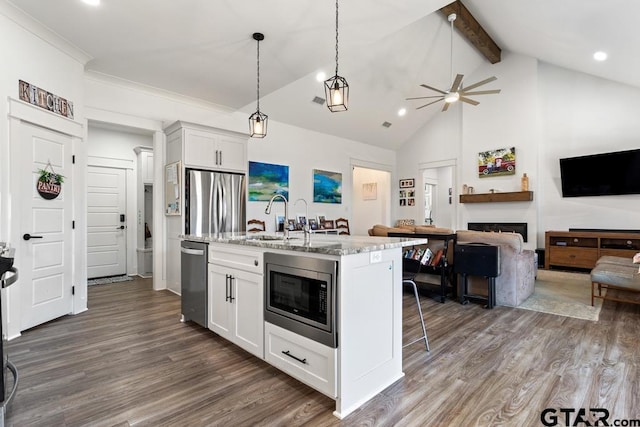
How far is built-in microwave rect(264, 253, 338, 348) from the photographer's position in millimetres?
1844

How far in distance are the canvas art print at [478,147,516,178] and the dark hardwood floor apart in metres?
4.43

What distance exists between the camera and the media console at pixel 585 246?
222 inches

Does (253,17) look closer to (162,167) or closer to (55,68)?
(55,68)

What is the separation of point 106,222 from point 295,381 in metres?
5.25

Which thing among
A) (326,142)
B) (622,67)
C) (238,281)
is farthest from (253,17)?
(622,67)

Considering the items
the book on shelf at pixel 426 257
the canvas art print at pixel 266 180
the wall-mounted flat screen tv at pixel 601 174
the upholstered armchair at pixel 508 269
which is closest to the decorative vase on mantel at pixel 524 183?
the wall-mounted flat screen tv at pixel 601 174

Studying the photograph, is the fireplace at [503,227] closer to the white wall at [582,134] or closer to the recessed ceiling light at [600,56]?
the white wall at [582,134]

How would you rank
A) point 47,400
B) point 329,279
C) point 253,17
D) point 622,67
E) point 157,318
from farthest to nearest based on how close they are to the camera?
1. point 622,67
2. point 157,318
3. point 253,17
4. point 47,400
5. point 329,279

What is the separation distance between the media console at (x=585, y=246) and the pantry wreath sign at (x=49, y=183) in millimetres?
8099

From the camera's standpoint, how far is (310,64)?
14.0 ft

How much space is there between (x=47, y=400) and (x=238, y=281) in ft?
4.41

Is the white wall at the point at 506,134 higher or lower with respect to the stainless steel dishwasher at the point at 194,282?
higher

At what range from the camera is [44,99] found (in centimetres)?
328

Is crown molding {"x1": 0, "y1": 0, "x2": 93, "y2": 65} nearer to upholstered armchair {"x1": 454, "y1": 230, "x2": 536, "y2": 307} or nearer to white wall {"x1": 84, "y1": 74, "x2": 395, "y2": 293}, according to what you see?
white wall {"x1": 84, "y1": 74, "x2": 395, "y2": 293}
